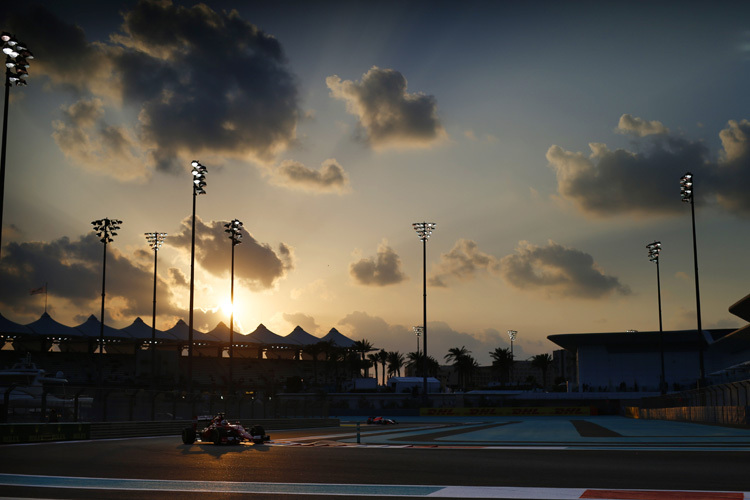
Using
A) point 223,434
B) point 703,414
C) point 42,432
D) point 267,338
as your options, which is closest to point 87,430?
point 42,432

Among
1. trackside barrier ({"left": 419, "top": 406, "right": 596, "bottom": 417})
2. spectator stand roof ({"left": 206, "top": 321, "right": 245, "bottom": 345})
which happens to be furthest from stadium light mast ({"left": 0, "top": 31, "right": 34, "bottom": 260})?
spectator stand roof ({"left": 206, "top": 321, "right": 245, "bottom": 345})

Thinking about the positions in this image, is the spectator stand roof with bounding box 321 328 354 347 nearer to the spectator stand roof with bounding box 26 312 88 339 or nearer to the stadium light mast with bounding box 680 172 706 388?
the spectator stand roof with bounding box 26 312 88 339

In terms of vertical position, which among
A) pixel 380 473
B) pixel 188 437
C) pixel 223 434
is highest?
pixel 380 473

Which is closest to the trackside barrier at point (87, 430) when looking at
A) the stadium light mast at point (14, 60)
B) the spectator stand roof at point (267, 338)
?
the stadium light mast at point (14, 60)

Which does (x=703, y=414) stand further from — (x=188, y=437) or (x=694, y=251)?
(x=188, y=437)

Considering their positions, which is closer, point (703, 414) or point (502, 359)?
point (703, 414)

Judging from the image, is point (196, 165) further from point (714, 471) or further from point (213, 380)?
point (213, 380)

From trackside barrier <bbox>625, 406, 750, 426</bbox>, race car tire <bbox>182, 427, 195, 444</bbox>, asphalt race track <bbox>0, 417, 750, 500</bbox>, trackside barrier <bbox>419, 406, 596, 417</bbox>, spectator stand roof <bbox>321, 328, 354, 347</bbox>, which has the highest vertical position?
spectator stand roof <bbox>321, 328, 354, 347</bbox>

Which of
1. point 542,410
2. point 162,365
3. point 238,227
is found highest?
point 238,227

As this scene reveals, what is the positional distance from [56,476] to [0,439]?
1268cm

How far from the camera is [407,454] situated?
21.5m

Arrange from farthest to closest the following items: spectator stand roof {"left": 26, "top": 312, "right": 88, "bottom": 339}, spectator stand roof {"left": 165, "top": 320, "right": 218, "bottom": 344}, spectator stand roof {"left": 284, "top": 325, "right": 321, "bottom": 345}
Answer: spectator stand roof {"left": 284, "top": 325, "right": 321, "bottom": 345} < spectator stand roof {"left": 165, "top": 320, "right": 218, "bottom": 344} < spectator stand roof {"left": 26, "top": 312, "right": 88, "bottom": 339}

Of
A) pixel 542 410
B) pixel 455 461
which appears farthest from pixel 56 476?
pixel 542 410

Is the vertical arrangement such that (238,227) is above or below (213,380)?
above
